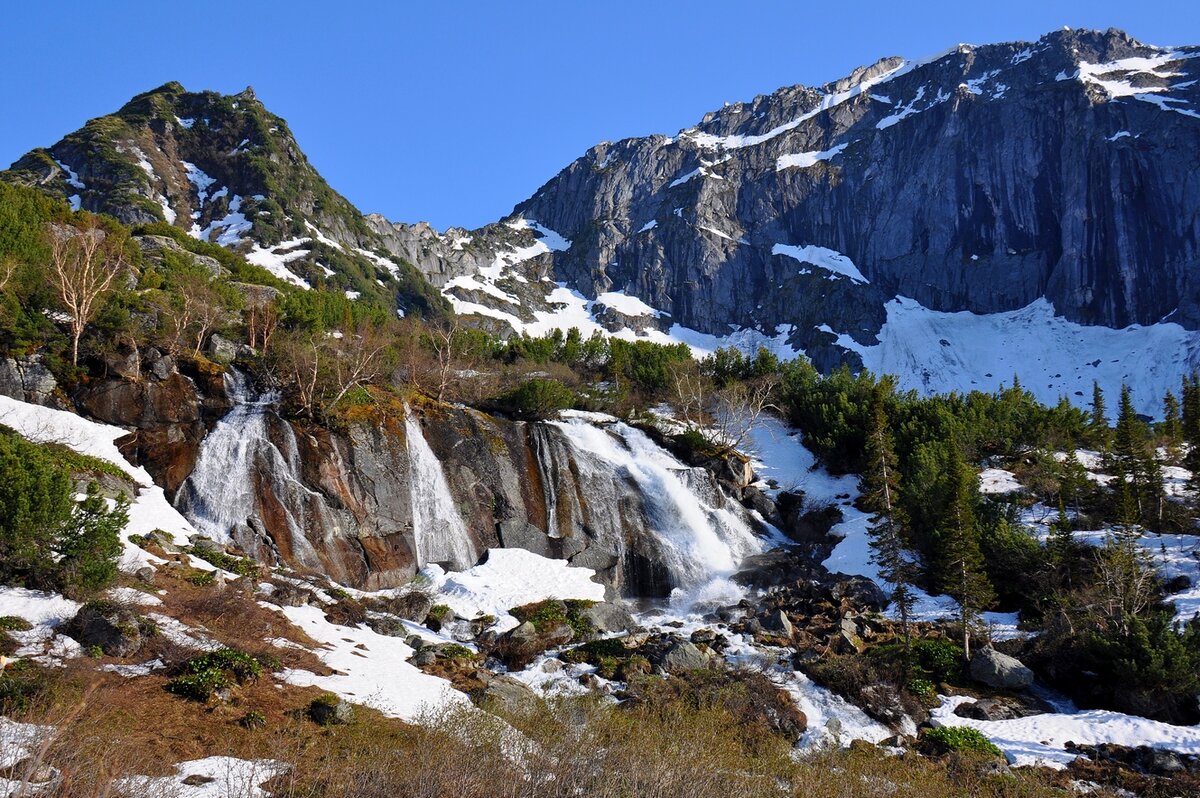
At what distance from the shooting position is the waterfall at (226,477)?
22.8m

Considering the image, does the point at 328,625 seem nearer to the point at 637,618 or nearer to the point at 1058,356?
→ the point at 637,618

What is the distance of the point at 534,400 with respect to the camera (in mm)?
36125

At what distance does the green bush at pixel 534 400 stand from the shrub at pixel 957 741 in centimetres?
2453

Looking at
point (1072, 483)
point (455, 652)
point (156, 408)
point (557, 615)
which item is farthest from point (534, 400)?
point (1072, 483)

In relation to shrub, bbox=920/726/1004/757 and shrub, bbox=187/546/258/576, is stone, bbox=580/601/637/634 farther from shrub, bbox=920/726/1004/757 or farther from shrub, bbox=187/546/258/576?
shrub, bbox=187/546/258/576

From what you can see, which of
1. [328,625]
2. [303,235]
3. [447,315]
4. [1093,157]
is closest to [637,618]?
[328,625]

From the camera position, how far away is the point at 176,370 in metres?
27.0

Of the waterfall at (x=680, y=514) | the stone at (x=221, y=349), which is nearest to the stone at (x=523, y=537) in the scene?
the waterfall at (x=680, y=514)

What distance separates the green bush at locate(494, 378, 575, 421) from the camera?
36188 mm

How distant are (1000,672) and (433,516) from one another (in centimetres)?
2127

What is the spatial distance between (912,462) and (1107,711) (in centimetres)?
1779

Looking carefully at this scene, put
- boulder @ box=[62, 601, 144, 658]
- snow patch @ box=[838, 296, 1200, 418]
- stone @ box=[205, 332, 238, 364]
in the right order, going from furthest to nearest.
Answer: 1. snow patch @ box=[838, 296, 1200, 418]
2. stone @ box=[205, 332, 238, 364]
3. boulder @ box=[62, 601, 144, 658]

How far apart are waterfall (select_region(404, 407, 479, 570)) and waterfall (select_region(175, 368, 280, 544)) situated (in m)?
6.02

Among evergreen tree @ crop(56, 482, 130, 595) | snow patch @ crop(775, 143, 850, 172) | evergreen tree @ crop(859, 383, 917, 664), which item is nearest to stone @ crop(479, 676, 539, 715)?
evergreen tree @ crop(56, 482, 130, 595)
